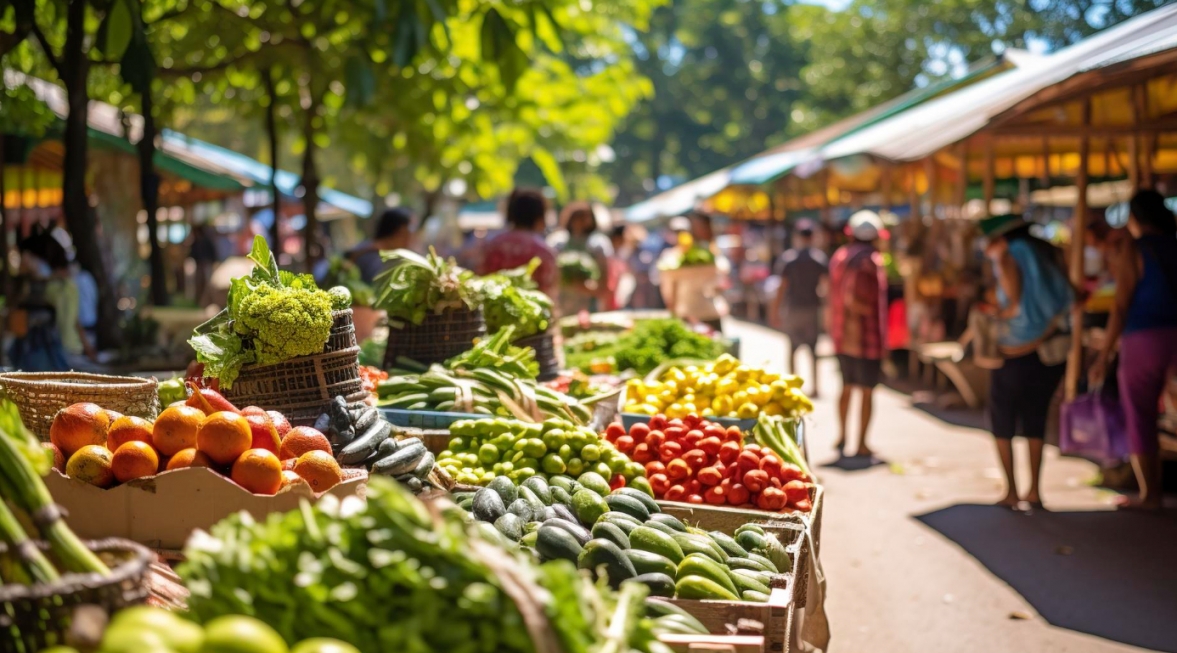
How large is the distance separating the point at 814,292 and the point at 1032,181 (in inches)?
496

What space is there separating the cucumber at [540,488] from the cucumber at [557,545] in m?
0.60

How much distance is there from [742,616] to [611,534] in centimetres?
56

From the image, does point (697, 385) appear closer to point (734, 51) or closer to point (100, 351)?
point (100, 351)

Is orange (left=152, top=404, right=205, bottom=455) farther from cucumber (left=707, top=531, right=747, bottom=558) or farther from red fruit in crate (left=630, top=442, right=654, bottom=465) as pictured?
red fruit in crate (left=630, top=442, right=654, bottom=465)

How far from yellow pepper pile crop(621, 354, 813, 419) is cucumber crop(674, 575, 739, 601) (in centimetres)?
267

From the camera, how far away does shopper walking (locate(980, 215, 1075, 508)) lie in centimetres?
831

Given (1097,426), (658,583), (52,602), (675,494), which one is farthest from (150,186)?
(52,602)

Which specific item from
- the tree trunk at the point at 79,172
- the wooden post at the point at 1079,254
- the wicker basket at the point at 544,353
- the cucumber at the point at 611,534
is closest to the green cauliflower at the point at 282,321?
the cucumber at the point at 611,534

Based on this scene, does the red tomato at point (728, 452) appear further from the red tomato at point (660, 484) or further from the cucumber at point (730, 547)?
the cucumber at point (730, 547)

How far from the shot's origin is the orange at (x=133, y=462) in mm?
3488

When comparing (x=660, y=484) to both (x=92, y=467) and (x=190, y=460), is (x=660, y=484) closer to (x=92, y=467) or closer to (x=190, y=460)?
(x=190, y=460)

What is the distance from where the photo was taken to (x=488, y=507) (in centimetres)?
400

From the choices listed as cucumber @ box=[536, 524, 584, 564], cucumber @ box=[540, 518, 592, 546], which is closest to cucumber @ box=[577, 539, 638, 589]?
cucumber @ box=[536, 524, 584, 564]

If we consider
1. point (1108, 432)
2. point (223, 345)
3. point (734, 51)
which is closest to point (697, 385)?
point (223, 345)
